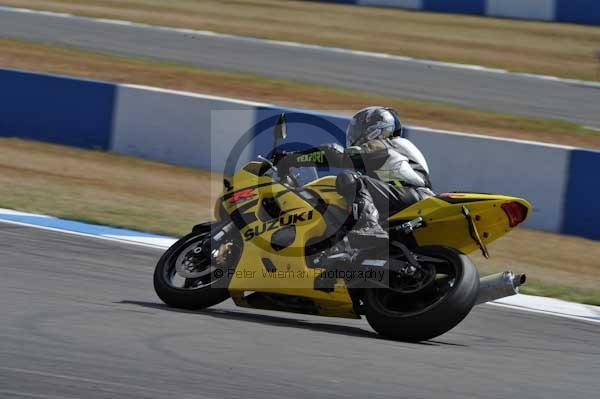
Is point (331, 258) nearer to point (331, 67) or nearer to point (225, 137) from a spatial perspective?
point (225, 137)

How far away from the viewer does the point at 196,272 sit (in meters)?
7.03

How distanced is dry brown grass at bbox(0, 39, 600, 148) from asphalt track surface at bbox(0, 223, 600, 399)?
7235 mm

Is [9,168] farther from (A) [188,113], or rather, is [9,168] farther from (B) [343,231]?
(B) [343,231]

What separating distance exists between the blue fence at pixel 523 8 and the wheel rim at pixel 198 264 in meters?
17.1

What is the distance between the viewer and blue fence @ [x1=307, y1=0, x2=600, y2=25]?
22.4m

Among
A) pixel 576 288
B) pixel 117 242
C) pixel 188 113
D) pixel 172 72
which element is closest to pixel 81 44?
pixel 172 72

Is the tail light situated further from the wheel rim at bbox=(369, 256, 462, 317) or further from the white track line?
the white track line

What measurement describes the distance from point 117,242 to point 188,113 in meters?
3.89

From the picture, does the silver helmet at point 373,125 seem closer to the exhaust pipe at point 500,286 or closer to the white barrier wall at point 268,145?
the exhaust pipe at point 500,286

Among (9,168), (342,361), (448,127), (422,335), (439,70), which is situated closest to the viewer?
(342,361)

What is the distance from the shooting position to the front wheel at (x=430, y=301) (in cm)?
607

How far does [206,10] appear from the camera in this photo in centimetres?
2462

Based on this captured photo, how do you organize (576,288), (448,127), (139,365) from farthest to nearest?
(448,127) < (576,288) < (139,365)

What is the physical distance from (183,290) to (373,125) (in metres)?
1.60
